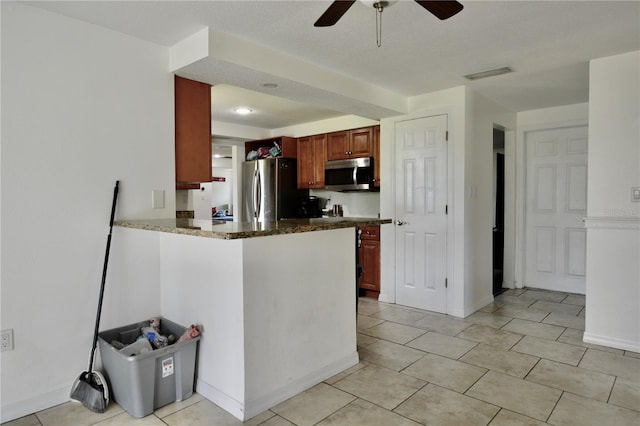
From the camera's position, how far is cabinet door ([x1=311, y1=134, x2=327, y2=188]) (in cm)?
533

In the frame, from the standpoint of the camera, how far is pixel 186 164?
296 centimetres

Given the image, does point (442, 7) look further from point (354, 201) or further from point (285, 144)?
point (285, 144)

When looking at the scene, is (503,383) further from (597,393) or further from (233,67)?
(233,67)

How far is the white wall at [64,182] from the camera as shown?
2.12m

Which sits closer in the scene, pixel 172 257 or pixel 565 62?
pixel 172 257

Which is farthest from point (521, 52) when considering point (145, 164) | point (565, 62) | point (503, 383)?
point (145, 164)

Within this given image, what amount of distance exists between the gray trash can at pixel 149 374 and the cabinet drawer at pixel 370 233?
2647mm

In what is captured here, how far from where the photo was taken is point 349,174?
4.96 m

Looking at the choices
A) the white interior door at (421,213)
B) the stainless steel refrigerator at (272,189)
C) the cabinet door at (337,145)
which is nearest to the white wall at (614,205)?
the white interior door at (421,213)

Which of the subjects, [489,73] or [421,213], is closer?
[489,73]

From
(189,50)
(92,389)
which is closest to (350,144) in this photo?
(189,50)

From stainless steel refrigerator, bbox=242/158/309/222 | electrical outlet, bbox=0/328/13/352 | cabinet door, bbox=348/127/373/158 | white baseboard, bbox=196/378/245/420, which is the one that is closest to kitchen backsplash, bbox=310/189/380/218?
stainless steel refrigerator, bbox=242/158/309/222

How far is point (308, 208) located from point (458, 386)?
3.65 meters

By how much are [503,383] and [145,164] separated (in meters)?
2.70
